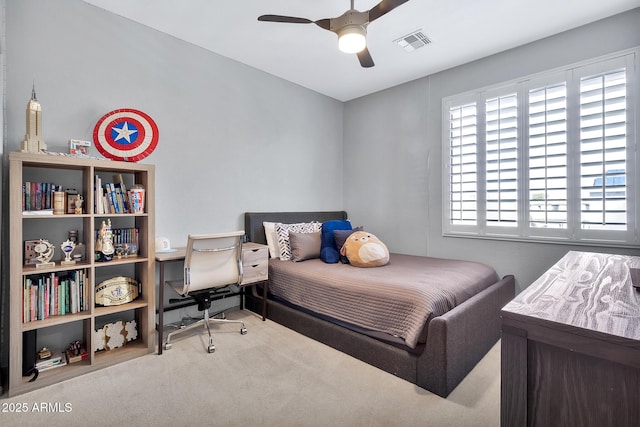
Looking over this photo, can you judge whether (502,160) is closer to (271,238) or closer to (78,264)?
(271,238)

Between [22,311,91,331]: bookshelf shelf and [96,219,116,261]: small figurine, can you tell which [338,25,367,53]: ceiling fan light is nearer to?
[96,219,116,261]: small figurine

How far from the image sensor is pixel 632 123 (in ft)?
7.81

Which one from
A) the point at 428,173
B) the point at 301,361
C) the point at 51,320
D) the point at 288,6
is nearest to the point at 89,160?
the point at 51,320

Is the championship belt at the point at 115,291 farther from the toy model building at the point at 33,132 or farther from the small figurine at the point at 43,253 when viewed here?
the toy model building at the point at 33,132

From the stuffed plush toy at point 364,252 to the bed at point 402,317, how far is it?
0.08 meters

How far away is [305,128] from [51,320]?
3.25 meters

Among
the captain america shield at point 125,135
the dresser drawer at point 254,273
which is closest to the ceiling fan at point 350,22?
the captain america shield at point 125,135

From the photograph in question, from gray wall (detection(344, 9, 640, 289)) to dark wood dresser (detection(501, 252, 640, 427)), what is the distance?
2309 millimetres

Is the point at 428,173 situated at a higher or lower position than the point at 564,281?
higher

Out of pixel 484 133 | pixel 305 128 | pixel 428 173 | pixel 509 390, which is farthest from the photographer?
pixel 305 128

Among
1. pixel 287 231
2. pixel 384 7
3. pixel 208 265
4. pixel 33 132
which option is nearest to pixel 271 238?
pixel 287 231

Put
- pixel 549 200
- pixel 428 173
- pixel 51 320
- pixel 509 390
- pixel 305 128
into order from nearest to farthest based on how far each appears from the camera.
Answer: pixel 509 390 → pixel 51 320 → pixel 549 200 → pixel 428 173 → pixel 305 128

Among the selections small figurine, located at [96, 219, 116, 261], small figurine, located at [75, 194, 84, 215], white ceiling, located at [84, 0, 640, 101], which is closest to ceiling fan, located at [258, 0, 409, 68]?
white ceiling, located at [84, 0, 640, 101]

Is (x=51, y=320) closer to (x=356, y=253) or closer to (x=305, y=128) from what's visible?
(x=356, y=253)
